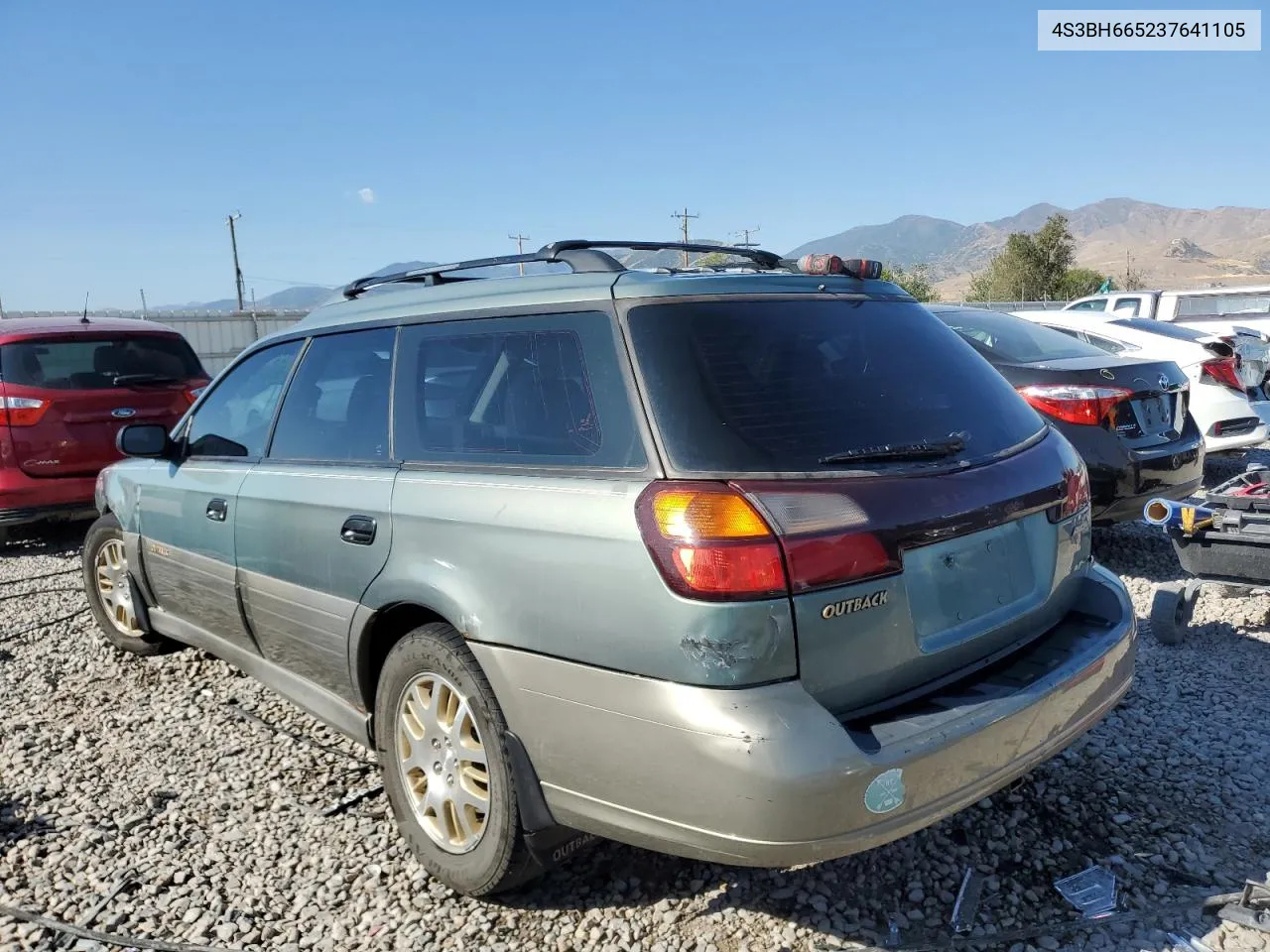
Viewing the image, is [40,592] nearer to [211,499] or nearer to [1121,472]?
[211,499]

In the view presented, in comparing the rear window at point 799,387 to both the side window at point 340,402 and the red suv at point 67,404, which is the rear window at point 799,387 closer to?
the side window at point 340,402

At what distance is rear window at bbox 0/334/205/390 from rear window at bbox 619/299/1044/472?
21.2 feet

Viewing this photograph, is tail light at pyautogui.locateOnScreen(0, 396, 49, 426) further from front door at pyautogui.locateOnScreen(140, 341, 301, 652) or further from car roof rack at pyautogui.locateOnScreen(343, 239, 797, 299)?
car roof rack at pyautogui.locateOnScreen(343, 239, 797, 299)

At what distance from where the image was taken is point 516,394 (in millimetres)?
2635

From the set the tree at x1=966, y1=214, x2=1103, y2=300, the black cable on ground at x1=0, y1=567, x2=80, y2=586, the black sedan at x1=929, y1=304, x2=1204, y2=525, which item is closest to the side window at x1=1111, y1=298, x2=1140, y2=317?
the black sedan at x1=929, y1=304, x2=1204, y2=525

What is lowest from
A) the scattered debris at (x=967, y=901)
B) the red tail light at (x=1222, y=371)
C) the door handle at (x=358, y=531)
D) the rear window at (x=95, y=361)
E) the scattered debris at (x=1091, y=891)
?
the scattered debris at (x=1091, y=891)

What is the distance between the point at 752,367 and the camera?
236 centimetres

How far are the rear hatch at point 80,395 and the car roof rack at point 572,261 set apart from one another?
180 inches

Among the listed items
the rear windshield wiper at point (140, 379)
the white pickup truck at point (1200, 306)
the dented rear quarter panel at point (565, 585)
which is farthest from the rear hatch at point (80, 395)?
the white pickup truck at point (1200, 306)

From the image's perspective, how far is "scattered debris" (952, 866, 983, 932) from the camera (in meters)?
2.56

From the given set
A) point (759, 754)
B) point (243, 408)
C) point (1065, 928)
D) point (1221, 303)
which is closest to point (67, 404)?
point (243, 408)

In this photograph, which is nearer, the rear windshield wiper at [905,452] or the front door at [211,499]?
the rear windshield wiper at [905,452]

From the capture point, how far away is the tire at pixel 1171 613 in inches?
175

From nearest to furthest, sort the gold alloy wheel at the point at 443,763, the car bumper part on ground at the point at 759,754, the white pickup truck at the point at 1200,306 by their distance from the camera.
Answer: the car bumper part on ground at the point at 759,754, the gold alloy wheel at the point at 443,763, the white pickup truck at the point at 1200,306
